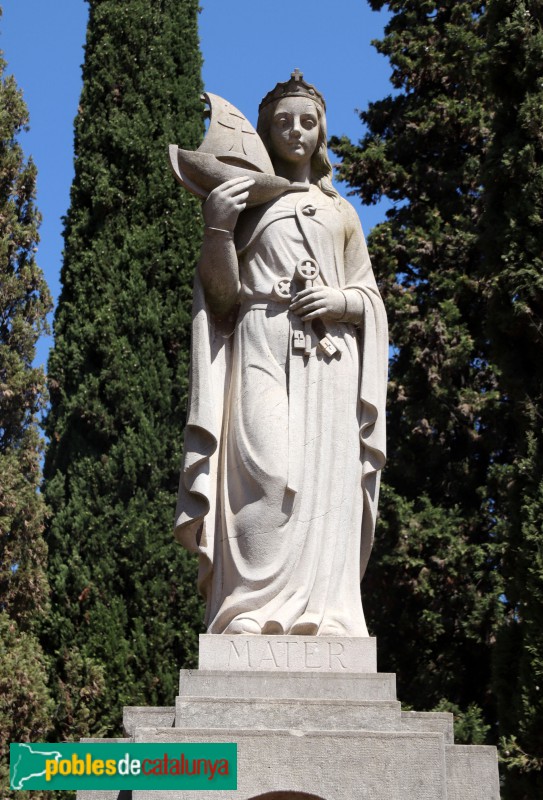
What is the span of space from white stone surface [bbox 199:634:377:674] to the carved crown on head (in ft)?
11.8

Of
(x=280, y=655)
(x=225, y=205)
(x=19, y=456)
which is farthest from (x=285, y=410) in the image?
(x=19, y=456)

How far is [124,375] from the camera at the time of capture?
17.7 meters

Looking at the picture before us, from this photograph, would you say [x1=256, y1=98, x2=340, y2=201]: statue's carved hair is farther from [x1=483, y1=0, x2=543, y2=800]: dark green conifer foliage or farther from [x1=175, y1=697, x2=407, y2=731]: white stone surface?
[x1=483, y1=0, x2=543, y2=800]: dark green conifer foliage

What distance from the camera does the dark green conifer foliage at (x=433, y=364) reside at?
17.6 metres

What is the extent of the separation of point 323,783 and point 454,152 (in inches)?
583

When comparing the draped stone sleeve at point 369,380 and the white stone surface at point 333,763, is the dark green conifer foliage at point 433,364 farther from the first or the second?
the white stone surface at point 333,763

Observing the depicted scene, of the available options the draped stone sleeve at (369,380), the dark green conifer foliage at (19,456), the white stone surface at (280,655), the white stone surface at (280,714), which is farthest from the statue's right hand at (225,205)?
the dark green conifer foliage at (19,456)

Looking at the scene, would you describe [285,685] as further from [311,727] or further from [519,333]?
[519,333]

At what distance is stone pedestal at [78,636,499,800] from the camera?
22.6 ft

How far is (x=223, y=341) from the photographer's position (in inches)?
333

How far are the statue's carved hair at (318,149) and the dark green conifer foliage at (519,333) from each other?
594 centimetres

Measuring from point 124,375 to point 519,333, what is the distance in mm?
5501

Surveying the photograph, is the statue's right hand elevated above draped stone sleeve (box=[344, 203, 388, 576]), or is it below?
above

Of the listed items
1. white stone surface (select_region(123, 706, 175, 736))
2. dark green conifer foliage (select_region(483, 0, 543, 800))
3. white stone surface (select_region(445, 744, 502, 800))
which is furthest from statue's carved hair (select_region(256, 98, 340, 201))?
dark green conifer foliage (select_region(483, 0, 543, 800))
